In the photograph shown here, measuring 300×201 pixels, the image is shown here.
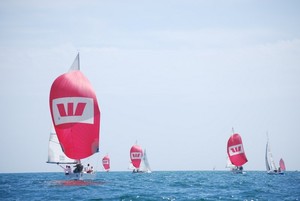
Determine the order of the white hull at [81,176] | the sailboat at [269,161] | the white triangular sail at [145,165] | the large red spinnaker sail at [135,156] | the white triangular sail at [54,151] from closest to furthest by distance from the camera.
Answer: the white hull at [81,176] → the white triangular sail at [54,151] → the sailboat at [269,161] → the large red spinnaker sail at [135,156] → the white triangular sail at [145,165]

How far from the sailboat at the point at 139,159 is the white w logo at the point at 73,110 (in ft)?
207

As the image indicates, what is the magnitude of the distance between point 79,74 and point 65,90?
2.84 m

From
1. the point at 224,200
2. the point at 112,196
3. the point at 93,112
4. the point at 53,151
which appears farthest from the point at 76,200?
the point at 53,151

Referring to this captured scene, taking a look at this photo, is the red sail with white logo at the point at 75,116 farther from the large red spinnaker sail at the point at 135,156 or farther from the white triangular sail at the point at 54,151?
the large red spinnaker sail at the point at 135,156

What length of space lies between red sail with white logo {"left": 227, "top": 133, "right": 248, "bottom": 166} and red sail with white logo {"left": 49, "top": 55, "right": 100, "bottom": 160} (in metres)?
50.6

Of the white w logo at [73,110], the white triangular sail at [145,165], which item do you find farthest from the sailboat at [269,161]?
the white w logo at [73,110]

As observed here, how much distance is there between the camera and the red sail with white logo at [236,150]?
8911cm

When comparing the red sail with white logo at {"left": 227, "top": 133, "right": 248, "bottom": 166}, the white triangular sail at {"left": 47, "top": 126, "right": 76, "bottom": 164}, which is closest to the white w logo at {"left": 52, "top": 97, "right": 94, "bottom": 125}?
the white triangular sail at {"left": 47, "top": 126, "right": 76, "bottom": 164}

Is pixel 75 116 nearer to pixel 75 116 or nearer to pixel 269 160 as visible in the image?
pixel 75 116

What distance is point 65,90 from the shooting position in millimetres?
42812

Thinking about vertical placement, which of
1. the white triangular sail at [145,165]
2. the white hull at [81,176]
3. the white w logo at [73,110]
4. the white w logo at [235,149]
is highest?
the white w logo at [73,110]

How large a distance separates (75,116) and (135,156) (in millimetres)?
64354

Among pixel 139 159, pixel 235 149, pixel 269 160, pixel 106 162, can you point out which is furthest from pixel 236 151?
pixel 106 162

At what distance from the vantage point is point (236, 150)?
90.0 metres
